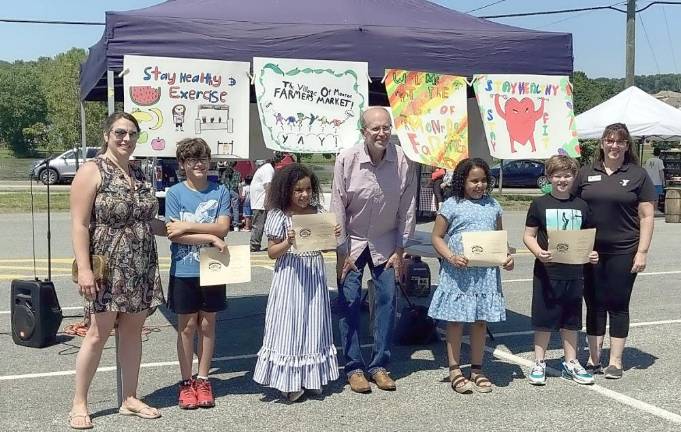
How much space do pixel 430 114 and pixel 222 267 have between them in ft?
6.95

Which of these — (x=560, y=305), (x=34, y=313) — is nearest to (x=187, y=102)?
(x=34, y=313)

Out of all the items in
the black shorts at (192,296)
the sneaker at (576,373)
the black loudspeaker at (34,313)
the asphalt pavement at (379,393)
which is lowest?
the asphalt pavement at (379,393)

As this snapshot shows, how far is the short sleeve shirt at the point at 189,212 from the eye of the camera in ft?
15.1

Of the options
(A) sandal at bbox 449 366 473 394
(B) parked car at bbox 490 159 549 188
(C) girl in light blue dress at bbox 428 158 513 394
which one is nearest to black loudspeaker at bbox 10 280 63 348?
(C) girl in light blue dress at bbox 428 158 513 394

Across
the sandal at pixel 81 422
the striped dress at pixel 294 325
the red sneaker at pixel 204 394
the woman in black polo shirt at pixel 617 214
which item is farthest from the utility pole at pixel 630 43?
the sandal at pixel 81 422

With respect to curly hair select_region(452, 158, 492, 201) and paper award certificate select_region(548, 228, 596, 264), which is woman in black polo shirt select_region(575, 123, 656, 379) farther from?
curly hair select_region(452, 158, 492, 201)

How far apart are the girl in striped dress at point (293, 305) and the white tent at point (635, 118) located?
13452mm

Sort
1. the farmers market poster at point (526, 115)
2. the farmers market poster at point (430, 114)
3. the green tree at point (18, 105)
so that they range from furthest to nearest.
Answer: the green tree at point (18, 105)
the farmers market poster at point (526, 115)
the farmers market poster at point (430, 114)

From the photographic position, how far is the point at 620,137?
515 cm

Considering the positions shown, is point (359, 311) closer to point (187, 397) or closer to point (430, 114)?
point (187, 397)

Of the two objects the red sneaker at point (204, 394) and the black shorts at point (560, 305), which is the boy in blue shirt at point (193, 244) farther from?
the black shorts at point (560, 305)

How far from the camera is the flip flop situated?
4.46 metres

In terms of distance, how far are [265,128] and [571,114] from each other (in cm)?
253

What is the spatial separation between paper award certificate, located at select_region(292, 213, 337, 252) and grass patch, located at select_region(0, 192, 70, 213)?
15512 mm
